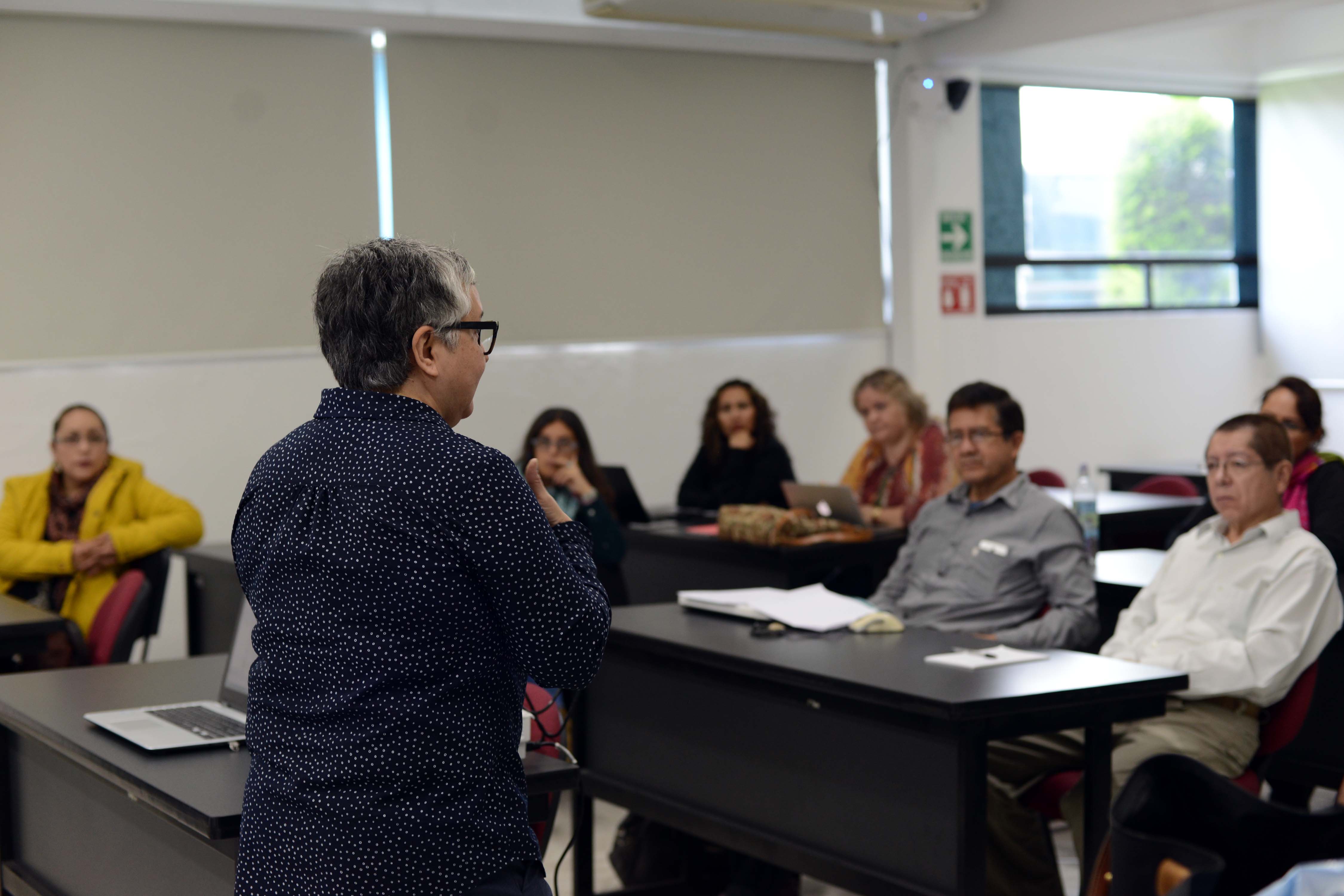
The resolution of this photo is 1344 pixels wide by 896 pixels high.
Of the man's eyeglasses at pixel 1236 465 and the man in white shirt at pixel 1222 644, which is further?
the man's eyeglasses at pixel 1236 465

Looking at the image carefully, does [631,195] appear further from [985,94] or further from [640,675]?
[640,675]

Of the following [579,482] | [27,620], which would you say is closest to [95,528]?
[27,620]

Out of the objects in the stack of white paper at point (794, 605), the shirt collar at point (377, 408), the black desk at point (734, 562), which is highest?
the shirt collar at point (377, 408)

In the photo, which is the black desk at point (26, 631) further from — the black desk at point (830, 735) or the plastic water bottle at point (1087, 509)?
the plastic water bottle at point (1087, 509)

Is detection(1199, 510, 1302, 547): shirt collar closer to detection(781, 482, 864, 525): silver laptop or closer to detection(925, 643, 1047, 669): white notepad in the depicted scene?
detection(925, 643, 1047, 669): white notepad

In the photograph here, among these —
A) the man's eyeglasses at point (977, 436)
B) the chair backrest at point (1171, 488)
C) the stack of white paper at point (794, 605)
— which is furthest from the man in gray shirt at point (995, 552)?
the chair backrest at point (1171, 488)

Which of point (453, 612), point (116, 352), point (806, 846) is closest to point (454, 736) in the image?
point (453, 612)

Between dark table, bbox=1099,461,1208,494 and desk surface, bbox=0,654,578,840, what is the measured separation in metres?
5.14

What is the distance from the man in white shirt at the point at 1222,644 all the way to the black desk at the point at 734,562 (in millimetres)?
1373

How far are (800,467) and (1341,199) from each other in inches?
150

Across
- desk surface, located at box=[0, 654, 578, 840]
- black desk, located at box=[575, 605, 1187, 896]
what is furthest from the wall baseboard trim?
black desk, located at box=[575, 605, 1187, 896]

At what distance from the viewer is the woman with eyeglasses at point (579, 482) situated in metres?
4.44

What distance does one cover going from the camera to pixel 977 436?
3.65 metres

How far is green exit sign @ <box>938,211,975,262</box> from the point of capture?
293 inches
